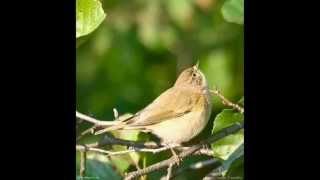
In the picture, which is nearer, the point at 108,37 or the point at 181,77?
the point at 181,77

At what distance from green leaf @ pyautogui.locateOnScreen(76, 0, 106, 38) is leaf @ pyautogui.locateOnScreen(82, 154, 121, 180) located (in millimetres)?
221

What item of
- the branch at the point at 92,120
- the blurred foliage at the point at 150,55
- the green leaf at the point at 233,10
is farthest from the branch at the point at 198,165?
the green leaf at the point at 233,10

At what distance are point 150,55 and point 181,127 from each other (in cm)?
67

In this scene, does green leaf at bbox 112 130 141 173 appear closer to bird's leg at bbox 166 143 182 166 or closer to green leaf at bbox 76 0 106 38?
bird's leg at bbox 166 143 182 166

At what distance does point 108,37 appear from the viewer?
2592mm

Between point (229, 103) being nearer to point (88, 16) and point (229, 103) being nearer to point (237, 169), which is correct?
point (237, 169)

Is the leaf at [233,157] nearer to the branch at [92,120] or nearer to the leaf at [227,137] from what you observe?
the leaf at [227,137]

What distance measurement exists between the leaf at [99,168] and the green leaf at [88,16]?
0.22 metres

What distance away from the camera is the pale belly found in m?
1.88
